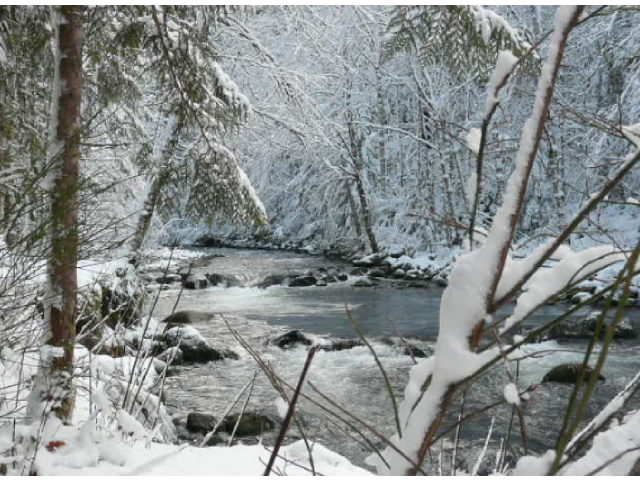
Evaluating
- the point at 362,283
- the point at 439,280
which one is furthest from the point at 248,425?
the point at 439,280

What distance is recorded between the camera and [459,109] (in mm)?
18797

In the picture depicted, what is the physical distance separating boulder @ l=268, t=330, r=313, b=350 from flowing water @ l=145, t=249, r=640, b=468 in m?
0.18

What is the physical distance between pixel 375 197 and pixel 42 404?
18549 millimetres

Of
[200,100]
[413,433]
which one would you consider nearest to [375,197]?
[200,100]

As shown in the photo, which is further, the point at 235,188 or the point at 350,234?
the point at 350,234

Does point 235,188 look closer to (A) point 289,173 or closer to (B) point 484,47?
(B) point 484,47

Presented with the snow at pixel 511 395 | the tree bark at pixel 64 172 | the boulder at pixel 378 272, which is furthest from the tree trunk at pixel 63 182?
the boulder at pixel 378 272

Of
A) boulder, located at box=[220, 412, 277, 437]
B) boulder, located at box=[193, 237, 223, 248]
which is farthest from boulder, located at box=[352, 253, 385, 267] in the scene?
boulder, located at box=[220, 412, 277, 437]

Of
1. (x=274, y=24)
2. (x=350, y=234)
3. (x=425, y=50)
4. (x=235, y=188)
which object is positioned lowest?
(x=350, y=234)

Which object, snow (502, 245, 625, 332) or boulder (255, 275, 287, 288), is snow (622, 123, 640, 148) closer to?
snow (502, 245, 625, 332)

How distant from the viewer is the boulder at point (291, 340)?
368 inches

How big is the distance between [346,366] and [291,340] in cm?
145

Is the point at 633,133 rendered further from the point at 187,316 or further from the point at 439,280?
the point at 439,280

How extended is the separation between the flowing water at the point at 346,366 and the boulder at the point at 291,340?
0.59 ft
